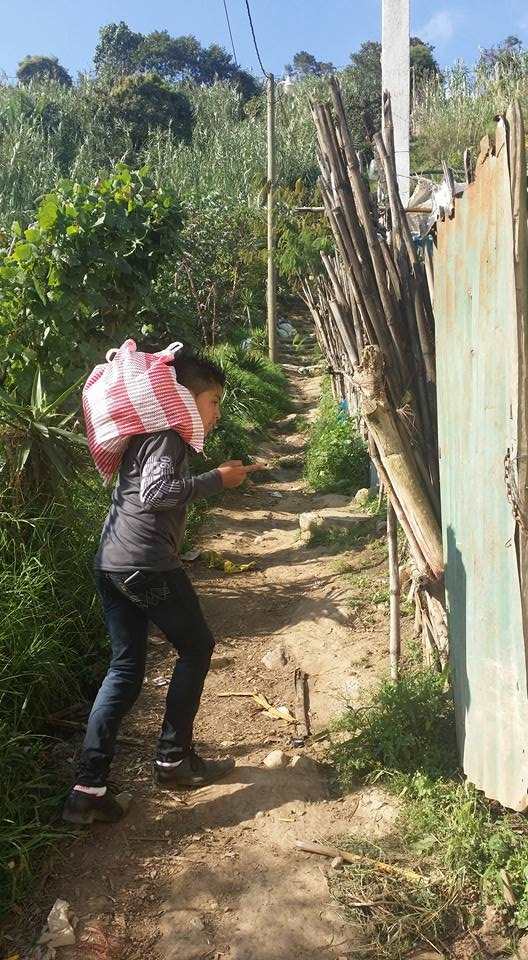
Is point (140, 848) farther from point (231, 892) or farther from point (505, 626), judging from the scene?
point (505, 626)

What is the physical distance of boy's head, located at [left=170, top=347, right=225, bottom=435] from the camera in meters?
2.50

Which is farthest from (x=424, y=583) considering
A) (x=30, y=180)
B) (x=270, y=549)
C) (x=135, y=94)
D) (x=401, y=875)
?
(x=135, y=94)

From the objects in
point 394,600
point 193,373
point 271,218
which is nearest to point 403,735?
point 394,600

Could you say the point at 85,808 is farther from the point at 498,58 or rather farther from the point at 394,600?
the point at 498,58

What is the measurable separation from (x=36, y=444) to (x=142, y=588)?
1301 millimetres

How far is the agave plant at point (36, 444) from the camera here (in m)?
3.41

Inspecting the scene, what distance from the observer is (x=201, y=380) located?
2506mm

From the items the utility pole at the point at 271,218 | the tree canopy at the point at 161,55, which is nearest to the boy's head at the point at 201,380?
the utility pole at the point at 271,218

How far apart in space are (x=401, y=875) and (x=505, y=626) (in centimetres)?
81

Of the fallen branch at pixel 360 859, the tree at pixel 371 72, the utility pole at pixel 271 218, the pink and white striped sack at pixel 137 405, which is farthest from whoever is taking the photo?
the tree at pixel 371 72

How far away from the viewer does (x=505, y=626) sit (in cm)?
214

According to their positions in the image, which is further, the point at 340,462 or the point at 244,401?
the point at 244,401

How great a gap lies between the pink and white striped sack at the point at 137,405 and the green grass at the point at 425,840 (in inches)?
48.9

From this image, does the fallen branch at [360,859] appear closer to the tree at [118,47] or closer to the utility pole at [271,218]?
the utility pole at [271,218]
